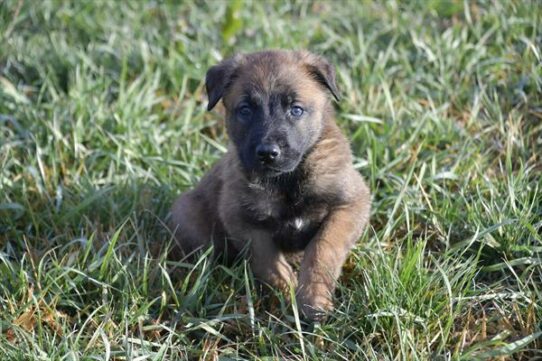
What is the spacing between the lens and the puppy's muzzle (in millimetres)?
3719

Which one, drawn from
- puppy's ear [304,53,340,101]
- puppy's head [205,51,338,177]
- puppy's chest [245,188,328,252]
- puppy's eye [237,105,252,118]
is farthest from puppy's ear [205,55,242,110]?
puppy's chest [245,188,328,252]

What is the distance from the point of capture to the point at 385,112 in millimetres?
5363

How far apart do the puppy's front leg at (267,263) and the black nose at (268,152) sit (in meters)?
0.44

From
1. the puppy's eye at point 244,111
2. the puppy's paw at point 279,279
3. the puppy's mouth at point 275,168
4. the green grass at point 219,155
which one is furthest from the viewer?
the puppy's eye at point 244,111

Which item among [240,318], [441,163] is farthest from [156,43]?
[240,318]

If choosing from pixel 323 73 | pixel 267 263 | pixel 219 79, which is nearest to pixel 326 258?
pixel 267 263

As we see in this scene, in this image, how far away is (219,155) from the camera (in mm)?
5266

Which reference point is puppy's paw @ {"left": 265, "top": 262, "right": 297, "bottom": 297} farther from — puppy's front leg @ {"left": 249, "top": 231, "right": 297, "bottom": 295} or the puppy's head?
the puppy's head

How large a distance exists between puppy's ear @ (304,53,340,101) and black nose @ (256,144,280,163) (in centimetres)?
53

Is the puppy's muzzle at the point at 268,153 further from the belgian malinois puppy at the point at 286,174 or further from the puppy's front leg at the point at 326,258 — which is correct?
the puppy's front leg at the point at 326,258

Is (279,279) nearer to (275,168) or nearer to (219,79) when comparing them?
(275,168)

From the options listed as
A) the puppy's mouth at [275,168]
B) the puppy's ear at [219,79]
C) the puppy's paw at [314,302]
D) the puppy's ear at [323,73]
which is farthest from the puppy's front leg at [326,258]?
the puppy's ear at [219,79]

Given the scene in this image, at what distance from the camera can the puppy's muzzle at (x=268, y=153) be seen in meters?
3.72

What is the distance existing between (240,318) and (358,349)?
0.63 m
